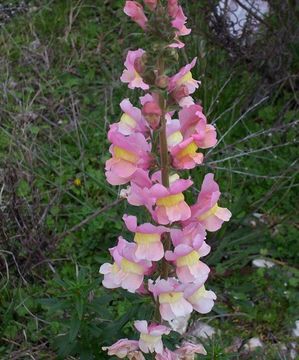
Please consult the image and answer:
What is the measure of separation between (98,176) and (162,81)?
181 cm

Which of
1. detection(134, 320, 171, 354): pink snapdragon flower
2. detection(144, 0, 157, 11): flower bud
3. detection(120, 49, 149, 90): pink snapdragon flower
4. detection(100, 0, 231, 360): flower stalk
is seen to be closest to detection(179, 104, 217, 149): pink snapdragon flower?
detection(100, 0, 231, 360): flower stalk

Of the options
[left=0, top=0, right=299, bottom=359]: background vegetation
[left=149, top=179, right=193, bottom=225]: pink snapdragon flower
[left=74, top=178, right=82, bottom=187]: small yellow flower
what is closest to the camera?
[left=149, top=179, right=193, bottom=225]: pink snapdragon flower

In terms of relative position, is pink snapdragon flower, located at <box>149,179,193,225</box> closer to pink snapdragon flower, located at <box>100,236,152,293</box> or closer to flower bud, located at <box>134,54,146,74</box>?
pink snapdragon flower, located at <box>100,236,152,293</box>

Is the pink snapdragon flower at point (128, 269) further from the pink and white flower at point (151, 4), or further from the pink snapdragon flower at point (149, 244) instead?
the pink and white flower at point (151, 4)

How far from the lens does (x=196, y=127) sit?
5.31 ft

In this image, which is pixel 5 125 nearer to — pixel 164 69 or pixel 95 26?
pixel 95 26

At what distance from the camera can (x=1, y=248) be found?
9.24 feet

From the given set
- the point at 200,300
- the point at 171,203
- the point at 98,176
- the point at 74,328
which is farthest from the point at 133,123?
the point at 98,176

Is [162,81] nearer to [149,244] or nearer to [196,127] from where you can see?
[196,127]

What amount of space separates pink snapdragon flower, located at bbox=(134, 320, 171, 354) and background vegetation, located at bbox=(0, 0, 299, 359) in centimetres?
35

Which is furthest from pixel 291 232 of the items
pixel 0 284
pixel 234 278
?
pixel 0 284

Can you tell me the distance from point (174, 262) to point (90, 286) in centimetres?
52

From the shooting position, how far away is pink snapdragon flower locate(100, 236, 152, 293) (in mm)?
1677

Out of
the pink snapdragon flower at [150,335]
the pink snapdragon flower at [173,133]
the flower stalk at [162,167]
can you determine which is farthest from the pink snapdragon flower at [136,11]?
the pink snapdragon flower at [150,335]
